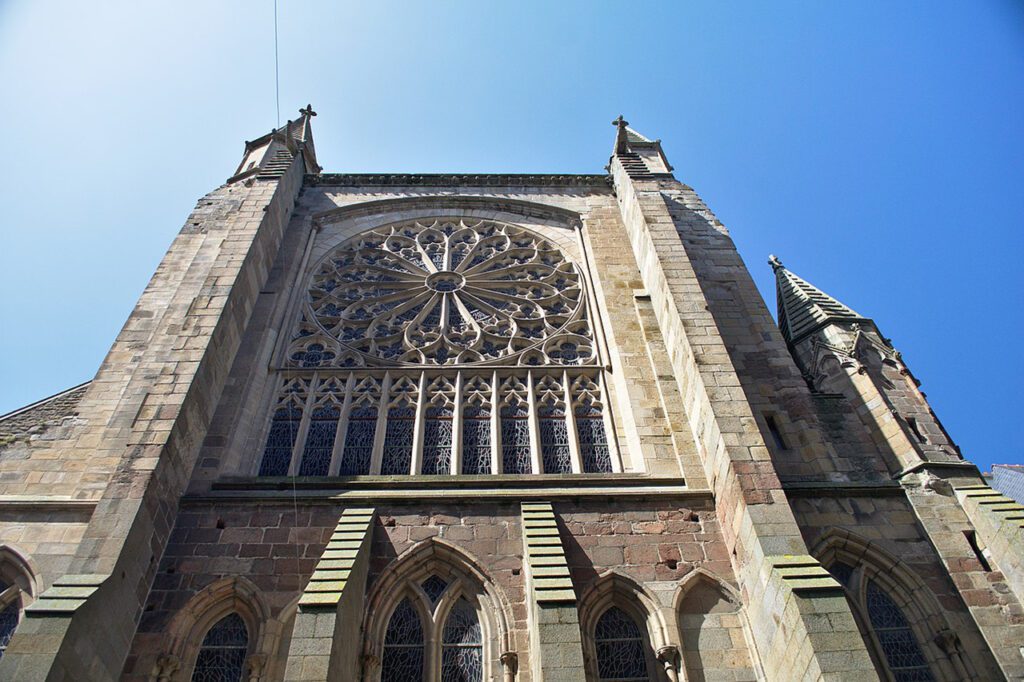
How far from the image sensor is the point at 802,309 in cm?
1399

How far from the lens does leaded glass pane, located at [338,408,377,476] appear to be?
36.0 feet

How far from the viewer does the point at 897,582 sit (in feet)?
28.6

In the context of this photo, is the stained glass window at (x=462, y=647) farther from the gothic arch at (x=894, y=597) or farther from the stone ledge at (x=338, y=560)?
the gothic arch at (x=894, y=597)

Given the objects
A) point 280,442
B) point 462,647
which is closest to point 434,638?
point 462,647

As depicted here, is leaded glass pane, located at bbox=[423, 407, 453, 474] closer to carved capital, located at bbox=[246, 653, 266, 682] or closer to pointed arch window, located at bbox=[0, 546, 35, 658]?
carved capital, located at bbox=[246, 653, 266, 682]

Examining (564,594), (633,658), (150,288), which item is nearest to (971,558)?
(633,658)

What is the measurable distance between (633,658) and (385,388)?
5840 millimetres

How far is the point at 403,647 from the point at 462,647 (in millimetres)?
629

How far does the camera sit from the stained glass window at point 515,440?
11.0 metres

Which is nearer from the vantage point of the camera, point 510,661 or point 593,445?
point 510,661

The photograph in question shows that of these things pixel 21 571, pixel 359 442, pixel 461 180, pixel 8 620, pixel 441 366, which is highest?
pixel 461 180

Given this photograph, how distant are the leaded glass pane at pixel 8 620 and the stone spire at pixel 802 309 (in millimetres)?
11846

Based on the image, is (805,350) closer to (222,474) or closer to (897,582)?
(897,582)

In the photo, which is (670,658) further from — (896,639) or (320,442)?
(320,442)
